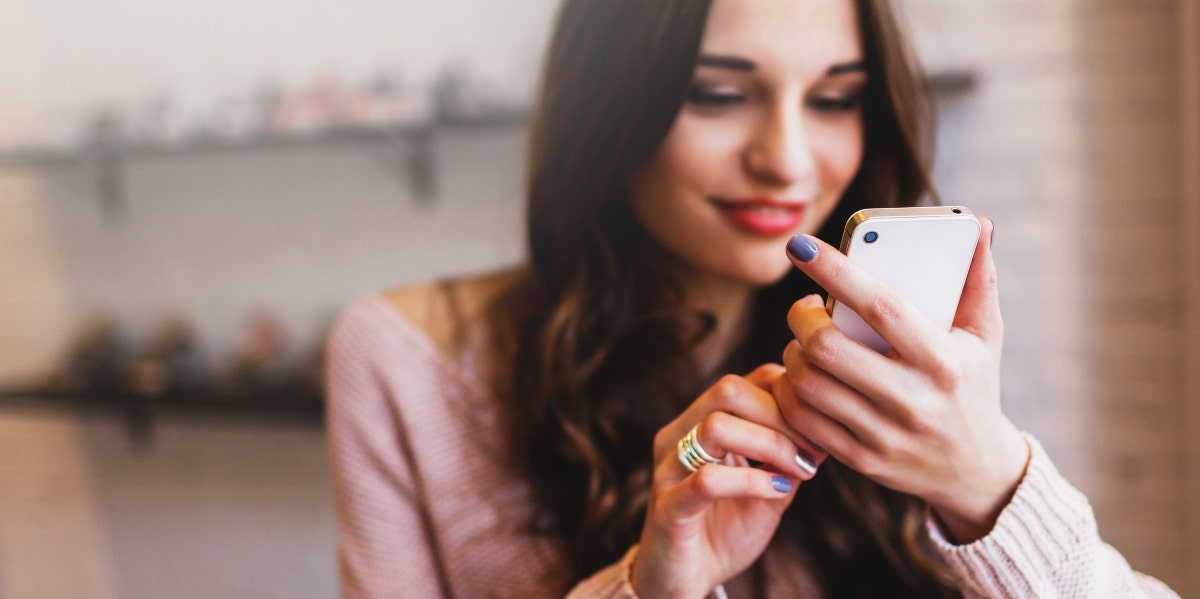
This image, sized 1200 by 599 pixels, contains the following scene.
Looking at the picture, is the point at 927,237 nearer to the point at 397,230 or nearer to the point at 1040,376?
the point at 1040,376

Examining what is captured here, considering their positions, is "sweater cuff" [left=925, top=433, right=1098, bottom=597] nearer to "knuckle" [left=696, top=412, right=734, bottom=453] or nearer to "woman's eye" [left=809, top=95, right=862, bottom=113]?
"knuckle" [left=696, top=412, right=734, bottom=453]

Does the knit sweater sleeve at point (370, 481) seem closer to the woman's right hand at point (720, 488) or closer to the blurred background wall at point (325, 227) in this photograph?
the woman's right hand at point (720, 488)

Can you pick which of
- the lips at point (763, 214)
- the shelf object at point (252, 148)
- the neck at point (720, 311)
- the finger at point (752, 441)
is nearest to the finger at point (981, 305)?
the finger at point (752, 441)

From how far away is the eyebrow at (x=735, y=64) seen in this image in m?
0.51

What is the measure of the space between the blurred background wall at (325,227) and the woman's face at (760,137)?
34cm

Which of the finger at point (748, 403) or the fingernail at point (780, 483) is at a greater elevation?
the finger at point (748, 403)

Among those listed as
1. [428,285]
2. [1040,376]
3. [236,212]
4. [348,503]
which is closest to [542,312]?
[428,285]

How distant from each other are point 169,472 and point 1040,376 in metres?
1.75

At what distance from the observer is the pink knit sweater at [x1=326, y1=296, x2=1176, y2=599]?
0.65 m

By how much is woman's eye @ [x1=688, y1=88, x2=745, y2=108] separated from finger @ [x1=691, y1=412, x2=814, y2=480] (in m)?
0.25

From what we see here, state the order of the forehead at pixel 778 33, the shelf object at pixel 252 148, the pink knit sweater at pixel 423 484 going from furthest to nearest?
1. the shelf object at pixel 252 148
2. the pink knit sweater at pixel 423 484
3. the forehead at pixel 778 33

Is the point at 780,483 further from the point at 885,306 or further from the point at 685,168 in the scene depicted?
the point at 685,168

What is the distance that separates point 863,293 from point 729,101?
0.87 feet

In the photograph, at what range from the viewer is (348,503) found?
0.71 metres
